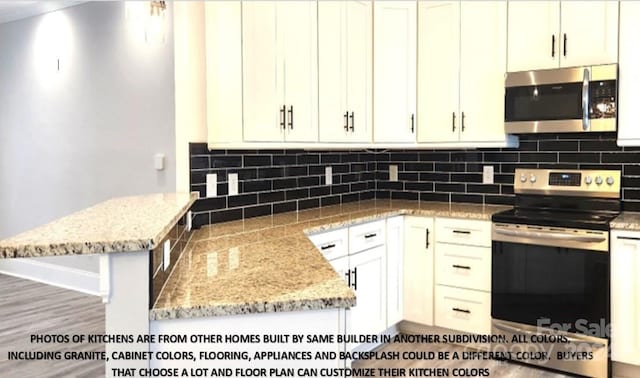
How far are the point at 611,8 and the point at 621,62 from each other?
1.06 ft

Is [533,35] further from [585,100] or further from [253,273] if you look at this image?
[253,273]

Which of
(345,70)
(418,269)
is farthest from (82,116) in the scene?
(418,269)

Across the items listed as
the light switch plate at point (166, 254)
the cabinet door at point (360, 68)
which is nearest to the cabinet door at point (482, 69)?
the cabinet door at point (360, 68)

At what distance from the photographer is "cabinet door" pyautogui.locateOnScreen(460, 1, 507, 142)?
11.6ft

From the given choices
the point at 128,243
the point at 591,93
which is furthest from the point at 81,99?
the point at 591,93

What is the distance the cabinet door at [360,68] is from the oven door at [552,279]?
108 cm

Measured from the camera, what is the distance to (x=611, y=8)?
10.3 feet

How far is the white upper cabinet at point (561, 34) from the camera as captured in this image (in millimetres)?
3168

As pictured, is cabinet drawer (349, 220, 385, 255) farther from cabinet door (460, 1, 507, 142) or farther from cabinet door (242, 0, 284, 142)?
cabinet door (460, 1, 507, 142)

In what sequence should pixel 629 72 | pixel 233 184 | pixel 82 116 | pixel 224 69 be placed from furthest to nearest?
pixel 82 116 → pixel 233 184 → pixel 629 72 → pixel 224 69

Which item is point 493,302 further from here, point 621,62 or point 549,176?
point 621,62

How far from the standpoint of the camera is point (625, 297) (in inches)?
117

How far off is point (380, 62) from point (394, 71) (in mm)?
126

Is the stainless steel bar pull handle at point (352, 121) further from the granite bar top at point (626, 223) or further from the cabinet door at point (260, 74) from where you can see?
the granite bar top at point (626, 223)
